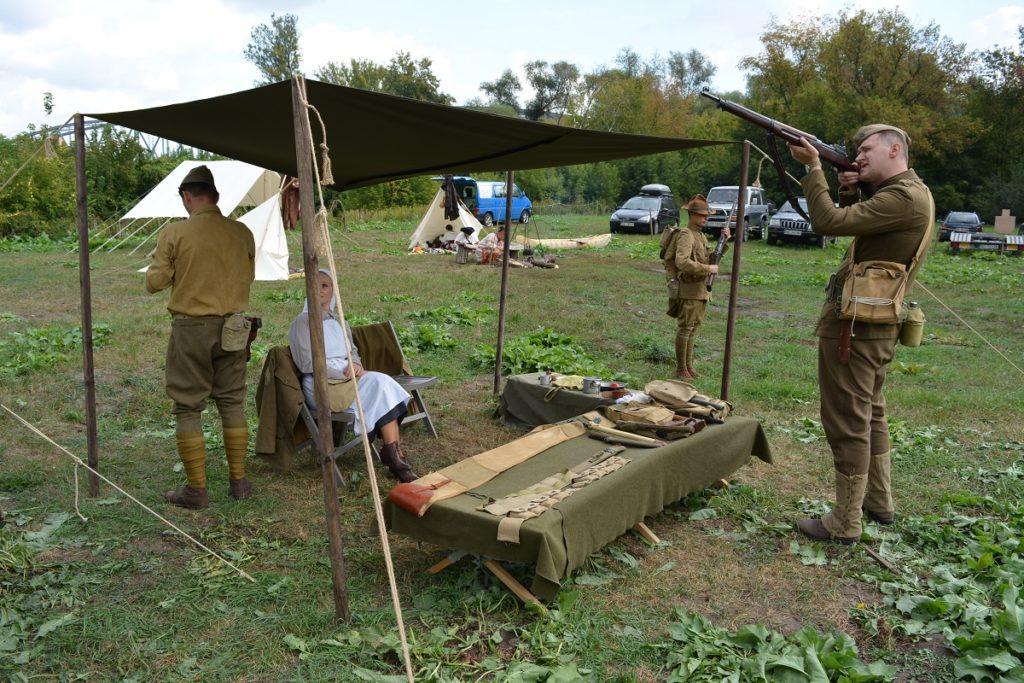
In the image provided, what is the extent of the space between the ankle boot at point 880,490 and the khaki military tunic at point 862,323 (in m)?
0.18

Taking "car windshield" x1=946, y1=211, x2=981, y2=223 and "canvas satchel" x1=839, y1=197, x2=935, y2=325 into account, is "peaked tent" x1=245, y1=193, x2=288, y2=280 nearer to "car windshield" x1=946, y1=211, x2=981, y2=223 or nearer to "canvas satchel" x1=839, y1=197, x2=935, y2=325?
"canvas satchel" x1=839, y1=197, x2=935, y2=325

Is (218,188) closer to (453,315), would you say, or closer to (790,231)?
(453,315)

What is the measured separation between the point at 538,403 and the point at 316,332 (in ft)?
9.25

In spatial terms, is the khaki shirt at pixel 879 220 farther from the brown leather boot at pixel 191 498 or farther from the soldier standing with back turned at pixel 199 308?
the brown leather boot at pixel 191 498

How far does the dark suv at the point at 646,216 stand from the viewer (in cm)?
2506

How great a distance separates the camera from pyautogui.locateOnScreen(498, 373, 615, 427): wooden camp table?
5426 millimetres

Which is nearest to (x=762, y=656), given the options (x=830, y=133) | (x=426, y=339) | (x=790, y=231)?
(x=426, y=339)

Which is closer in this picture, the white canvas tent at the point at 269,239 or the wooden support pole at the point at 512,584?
the wooden support pole at the point at 512,584

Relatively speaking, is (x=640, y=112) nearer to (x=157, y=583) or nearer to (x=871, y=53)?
(x=871, y=53)

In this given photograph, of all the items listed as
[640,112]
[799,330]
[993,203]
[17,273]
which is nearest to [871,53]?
[993,203]

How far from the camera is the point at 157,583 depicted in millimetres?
3639

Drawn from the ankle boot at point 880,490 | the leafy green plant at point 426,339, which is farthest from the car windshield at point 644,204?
the ankle boot at point 880,490

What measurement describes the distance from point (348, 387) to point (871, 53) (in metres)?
38.5

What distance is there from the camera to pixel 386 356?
592 cm
